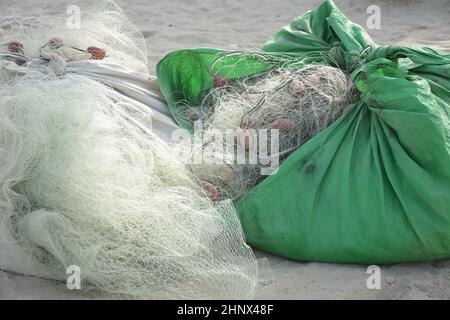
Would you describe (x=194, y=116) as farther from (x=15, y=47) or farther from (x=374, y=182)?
(x=15, y=47)

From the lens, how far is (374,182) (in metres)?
2.61

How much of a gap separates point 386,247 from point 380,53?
2.96 ft

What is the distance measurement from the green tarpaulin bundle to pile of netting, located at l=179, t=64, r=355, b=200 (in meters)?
0.10

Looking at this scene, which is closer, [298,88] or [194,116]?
[298,88]

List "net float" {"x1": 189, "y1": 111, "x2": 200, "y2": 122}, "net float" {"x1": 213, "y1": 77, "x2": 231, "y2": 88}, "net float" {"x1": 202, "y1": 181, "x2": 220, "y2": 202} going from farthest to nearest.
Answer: "net float" {"x1": 213, "y1": 77, "x2": 231, "y2": 88}, "net float" {"x1": 189, "y1": 111, "x2": 200, "y2": 122}, "net float" {"x1": 202, "y1": 181, "x2": 220, "y2": 202}

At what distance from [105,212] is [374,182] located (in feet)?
3.51

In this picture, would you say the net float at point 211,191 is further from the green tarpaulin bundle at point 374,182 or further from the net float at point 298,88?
the net float at point 298,88

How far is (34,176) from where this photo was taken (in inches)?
100

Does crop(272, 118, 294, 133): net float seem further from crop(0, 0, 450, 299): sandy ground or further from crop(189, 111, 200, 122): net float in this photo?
crop(0, 0, 450, 299): sandy ground

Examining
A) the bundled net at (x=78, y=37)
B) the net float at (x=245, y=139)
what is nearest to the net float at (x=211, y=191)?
the net float at (x=245, y=139)

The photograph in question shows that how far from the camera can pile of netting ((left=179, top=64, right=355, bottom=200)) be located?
9.24 feet

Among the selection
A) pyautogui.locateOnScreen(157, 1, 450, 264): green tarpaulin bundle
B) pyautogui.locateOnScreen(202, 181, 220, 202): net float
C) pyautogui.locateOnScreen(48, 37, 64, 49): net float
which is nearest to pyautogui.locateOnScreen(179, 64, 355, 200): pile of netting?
pyautogui.locateOnScreen(202, 181, 220, 202): net float

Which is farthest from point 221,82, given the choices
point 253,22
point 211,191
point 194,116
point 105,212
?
point 253,22

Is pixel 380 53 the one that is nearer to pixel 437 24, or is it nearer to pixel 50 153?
pixel 50 153
